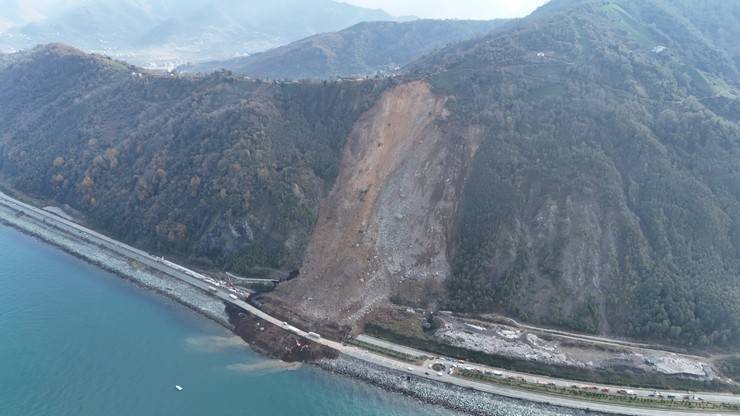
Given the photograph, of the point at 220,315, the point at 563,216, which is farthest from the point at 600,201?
the point at 220,315

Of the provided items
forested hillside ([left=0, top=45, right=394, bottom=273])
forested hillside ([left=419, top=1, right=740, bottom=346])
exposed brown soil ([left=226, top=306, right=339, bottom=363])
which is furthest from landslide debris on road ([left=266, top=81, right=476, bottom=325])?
exposed brown soil ([left=226, top=306, right=339, bottom=363])

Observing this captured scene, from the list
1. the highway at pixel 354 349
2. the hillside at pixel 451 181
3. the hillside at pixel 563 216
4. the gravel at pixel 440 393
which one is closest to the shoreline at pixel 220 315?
the gravel at pixel 440 393

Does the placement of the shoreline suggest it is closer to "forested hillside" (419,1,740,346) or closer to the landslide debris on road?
the landslide debris on road

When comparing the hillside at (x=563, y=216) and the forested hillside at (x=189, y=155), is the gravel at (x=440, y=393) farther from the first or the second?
the forested hillside at (x=189, y=155)

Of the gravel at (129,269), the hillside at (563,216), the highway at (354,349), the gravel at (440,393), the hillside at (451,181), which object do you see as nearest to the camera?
the gravel at (440,393)

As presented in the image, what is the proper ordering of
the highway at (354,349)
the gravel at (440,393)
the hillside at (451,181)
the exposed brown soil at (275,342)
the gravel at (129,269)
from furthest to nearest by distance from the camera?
the gravel at (129,269) < the hillside at (451,181) < the exposed brown soil at (275,342) < the highway at (354,349) < the gravel at (440,393)

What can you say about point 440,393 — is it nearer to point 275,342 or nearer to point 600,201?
point 275,342
